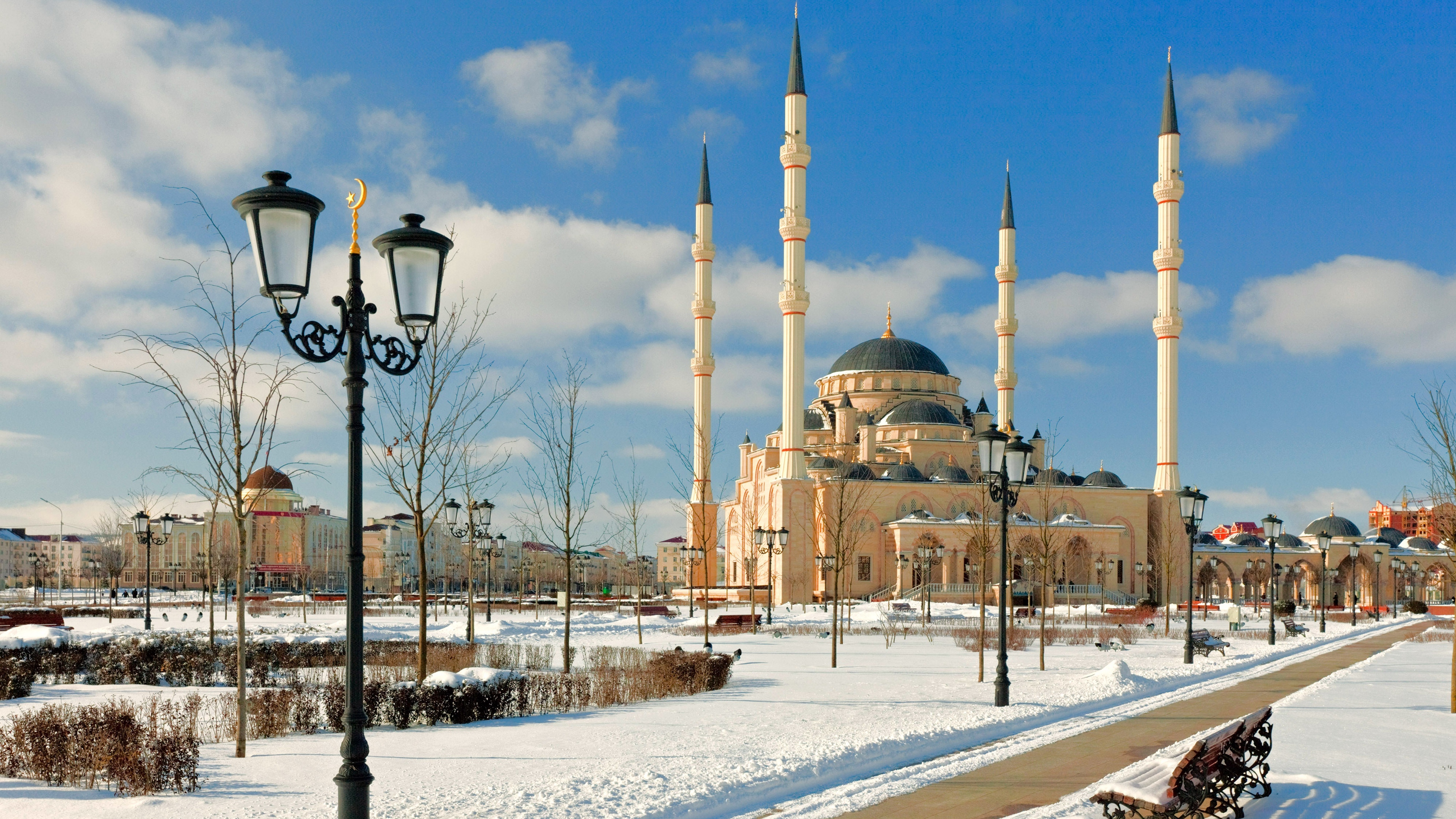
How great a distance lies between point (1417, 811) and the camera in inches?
336

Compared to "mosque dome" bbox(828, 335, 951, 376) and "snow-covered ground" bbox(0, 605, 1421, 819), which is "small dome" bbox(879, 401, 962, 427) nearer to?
"mosque dome" bbox(828, 335, 951, 376)

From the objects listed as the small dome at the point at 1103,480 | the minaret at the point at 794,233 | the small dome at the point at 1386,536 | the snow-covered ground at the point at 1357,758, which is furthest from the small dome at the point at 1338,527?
the snow-covered ground at the point at 1357,758

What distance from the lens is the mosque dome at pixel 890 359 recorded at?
82.2 metres

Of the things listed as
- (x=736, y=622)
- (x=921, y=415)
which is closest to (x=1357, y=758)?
(x=736, y=622)

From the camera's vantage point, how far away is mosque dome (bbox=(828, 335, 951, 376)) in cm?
8219

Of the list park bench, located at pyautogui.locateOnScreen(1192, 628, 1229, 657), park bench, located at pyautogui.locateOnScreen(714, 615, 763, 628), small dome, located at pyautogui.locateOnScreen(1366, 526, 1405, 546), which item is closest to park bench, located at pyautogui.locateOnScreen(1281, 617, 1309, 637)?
park bench, located at pyautogui.locateOnScreen(1192, 628, 1229, 657)

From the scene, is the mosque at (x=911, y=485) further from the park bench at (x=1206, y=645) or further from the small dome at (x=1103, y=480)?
the park bench at (x=1206, y=645)

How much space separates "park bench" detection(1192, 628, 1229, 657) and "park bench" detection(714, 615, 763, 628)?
1372cm

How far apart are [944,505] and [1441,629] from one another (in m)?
30.0

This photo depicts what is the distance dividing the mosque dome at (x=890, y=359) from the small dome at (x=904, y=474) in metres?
13.8

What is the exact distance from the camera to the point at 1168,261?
6400cm

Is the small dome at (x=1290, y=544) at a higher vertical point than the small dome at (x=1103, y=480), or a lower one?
lower

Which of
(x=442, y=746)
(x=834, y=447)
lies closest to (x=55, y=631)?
(x=442, y=746)

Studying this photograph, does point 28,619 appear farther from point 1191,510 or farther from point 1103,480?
point 1103,480
